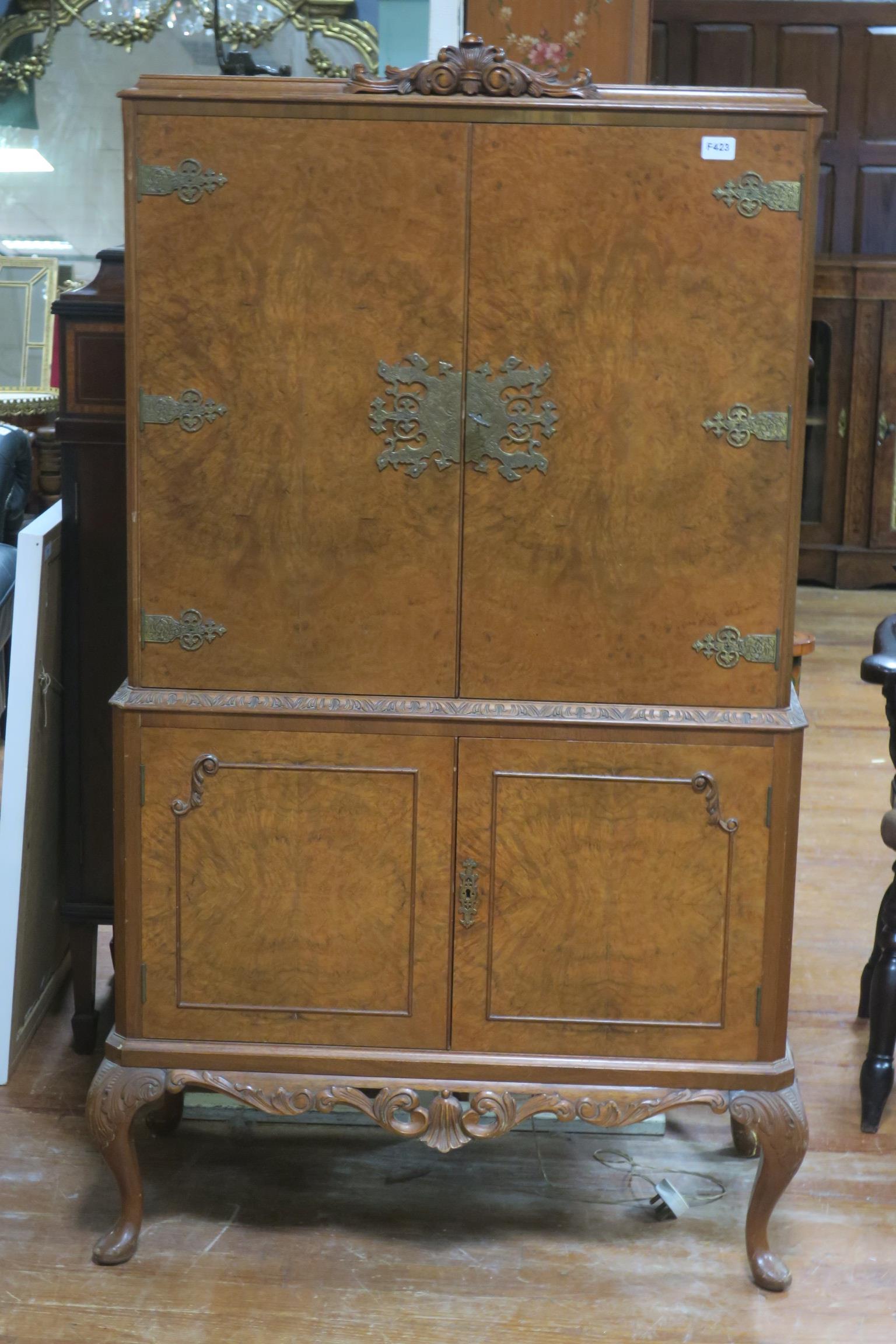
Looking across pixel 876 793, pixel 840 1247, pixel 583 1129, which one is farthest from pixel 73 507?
pixel 876 793

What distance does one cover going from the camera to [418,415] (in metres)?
2.02

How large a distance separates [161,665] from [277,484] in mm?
306

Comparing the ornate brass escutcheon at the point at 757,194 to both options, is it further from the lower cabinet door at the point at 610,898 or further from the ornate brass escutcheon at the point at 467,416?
the lower cabinet door at the point at 610,898

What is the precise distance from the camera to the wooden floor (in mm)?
2082

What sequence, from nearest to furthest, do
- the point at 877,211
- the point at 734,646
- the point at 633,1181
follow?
the point at 734,646
the point at 633,1181
the point at 877,211

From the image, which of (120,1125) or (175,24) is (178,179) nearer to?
(120,1125)

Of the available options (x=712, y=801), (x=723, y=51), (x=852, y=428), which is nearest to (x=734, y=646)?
(x=712, y=801)

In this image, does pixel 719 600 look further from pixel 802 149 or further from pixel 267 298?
pixel 267 298

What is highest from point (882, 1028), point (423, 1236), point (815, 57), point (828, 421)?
point (815, 57)

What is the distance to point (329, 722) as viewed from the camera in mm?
2098

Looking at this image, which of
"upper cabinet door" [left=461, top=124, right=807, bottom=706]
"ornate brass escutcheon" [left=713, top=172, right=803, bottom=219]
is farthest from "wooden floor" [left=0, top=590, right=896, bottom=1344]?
"ornate brass escutcheon" [left=713, top=172, right=803, bottom=219]

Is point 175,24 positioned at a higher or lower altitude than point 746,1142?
higher

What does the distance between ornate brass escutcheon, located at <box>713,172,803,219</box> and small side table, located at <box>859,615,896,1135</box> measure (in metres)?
0.91

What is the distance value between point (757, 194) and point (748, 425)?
30cm
